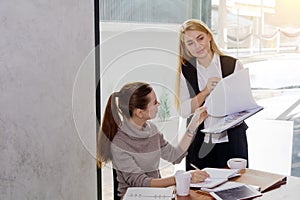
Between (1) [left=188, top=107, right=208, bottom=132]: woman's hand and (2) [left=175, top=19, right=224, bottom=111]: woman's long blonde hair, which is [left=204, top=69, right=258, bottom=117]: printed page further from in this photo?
(2) [left=175, top=19, right=224, bottom=111]: woman's long blonde hair

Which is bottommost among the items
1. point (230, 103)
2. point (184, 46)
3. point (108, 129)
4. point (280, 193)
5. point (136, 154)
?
point (280, 193)

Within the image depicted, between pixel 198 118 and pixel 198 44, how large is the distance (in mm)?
498

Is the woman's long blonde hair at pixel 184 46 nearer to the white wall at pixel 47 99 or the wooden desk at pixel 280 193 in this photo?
the white wall at pixel 47 99

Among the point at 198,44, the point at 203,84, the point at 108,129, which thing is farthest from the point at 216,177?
the point at 198,44

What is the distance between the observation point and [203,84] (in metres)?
2.78

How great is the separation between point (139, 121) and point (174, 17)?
41.8 inches

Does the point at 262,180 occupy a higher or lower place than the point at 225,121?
lower

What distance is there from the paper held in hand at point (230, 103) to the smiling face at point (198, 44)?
23cm

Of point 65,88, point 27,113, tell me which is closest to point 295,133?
point 65,88

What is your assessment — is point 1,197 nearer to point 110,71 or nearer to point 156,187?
point 156,187

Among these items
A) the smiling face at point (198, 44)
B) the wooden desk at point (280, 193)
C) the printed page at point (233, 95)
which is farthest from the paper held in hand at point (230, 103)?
the wooden desk at point (280, 193)

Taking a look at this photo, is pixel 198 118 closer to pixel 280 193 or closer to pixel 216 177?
pixel 216 177

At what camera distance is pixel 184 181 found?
1768 millimetres

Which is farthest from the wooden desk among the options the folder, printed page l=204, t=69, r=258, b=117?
printed page l=204, t=69, r=258, b=117
